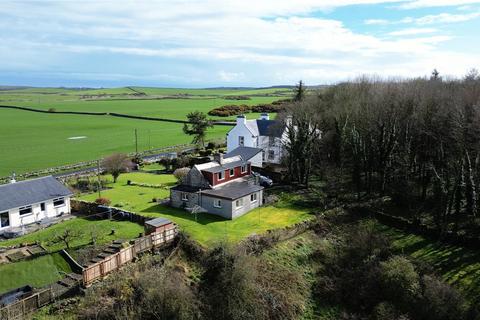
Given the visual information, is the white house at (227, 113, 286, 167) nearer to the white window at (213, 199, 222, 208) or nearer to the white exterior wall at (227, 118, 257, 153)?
the white exterior wall at (227, 118, 257, 153)

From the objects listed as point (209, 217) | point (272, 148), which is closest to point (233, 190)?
point (209, 217)

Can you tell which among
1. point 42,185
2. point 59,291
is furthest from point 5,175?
point 59,291

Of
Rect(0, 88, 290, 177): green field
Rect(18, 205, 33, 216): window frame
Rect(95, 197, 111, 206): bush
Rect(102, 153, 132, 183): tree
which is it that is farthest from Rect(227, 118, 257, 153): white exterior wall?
Rect(18, 205, 33, 216): window frame

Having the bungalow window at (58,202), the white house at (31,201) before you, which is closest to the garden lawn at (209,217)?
the bungalow window at (58,202)

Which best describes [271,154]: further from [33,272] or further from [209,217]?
[33,272]

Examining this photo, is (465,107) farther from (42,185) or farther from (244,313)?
(42,185)

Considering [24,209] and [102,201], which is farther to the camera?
[102,201]
